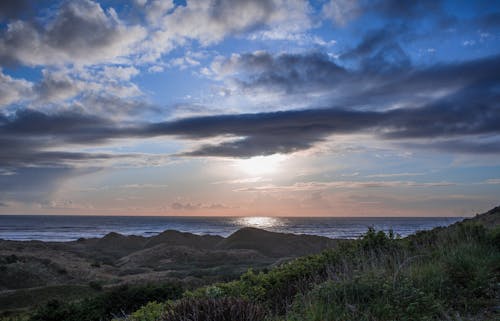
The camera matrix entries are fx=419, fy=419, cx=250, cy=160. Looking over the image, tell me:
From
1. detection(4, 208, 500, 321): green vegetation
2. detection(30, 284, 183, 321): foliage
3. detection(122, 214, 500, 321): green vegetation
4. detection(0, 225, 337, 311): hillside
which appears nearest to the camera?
detection(4, 208, 500, 321): green vegetation

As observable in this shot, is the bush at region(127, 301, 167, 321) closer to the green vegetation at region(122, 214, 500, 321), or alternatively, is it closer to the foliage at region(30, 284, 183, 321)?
the green vegetation at region(122, 214, 500, 321)

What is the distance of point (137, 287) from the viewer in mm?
16844

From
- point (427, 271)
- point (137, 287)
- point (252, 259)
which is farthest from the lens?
point (252, 259)

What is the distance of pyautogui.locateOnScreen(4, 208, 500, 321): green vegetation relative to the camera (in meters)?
5.16

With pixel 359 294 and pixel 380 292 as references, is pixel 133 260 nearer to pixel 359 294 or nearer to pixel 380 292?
pixel 359 294

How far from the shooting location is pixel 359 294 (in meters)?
7.34

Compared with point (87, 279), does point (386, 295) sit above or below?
above

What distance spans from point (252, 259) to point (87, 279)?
55.6 feet

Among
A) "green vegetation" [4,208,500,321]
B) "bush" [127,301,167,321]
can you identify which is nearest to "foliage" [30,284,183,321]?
"green vegetation" [4,208,500,321]

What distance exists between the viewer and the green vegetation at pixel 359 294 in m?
5.16

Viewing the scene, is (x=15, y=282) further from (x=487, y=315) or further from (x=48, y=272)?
(x=487, y=315)

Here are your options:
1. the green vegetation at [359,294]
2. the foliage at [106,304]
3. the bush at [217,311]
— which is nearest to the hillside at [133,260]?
the green vegetation at [359,294]

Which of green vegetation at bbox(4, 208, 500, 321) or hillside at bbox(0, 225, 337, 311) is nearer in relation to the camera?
green vegetation at bbox(4, 208, 500, 321)

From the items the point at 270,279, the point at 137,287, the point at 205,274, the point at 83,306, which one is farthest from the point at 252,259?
the point at 270,279
